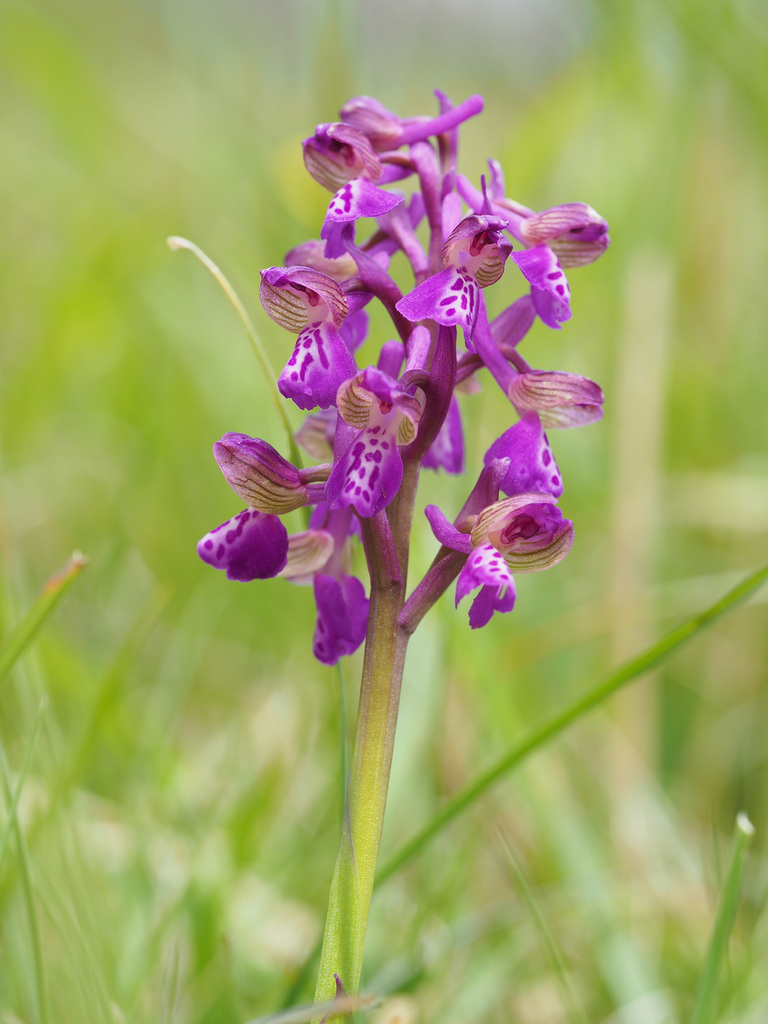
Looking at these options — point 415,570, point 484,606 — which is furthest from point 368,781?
point 415,570

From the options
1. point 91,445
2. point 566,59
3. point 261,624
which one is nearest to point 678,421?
point 566,59

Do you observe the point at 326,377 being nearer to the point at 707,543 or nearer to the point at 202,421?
the point at 707,543

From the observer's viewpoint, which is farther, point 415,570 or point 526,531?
point 415,570

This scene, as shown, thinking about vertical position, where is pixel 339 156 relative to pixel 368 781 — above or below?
above

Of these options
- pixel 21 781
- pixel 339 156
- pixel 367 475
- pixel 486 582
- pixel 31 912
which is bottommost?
pixel 31 912

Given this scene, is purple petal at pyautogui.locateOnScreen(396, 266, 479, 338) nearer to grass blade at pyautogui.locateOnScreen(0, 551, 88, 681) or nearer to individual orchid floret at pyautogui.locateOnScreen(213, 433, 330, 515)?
individual orchid floret at pyautogui.locateOnScreen(213, 433, 330, 515)

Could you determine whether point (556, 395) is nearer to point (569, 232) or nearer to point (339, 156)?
point (569, 232)

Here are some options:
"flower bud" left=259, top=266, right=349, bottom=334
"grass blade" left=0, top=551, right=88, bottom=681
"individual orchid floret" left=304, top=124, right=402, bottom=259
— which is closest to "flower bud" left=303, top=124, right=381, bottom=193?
"individual orchid floret" left=304, top=124, right=402, bottom=259
